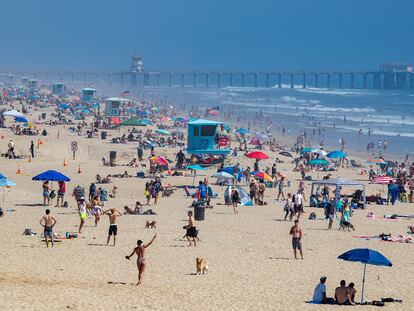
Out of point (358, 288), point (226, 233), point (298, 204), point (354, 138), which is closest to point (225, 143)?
point (298, 204)

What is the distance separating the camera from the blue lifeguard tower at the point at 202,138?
3084 cm

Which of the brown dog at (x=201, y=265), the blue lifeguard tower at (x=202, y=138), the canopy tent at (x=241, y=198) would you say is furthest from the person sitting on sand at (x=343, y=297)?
the blue lifeguard tower at (x=202, y=138)

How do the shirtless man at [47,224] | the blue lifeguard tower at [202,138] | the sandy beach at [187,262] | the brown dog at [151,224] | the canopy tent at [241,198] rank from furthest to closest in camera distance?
the blue lifeguard tower at [202,138] → the canopy tent at [241,198] → the brown dog at [151,224] → the shirtless man at [47,224] → the sandy beach at [187,262]

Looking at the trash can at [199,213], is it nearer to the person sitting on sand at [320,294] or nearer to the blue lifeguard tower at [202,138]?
the person sitting on sand at [320,294]

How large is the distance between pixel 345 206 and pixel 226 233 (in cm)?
310

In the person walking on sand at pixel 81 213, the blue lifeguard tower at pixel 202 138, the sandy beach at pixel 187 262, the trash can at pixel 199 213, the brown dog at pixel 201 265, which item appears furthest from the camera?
the blue lifeguard tower at pixel 202 138

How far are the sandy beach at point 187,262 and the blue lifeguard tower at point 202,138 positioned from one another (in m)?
6.62

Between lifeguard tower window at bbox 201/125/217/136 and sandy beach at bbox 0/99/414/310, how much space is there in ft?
22.2

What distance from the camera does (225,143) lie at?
103 feet

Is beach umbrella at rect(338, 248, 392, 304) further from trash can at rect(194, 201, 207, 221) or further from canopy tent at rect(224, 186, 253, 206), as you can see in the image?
canopy tent at rect(224, 186, 253, 206)

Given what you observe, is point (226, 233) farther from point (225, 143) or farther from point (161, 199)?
point (225, 143)

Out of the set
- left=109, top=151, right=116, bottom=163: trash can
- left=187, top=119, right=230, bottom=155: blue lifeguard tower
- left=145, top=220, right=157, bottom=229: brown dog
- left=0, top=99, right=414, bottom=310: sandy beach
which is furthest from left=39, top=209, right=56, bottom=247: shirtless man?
left=109, top=151, right=116, bottom=163: trash can

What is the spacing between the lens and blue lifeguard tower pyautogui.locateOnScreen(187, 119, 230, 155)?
101 feet

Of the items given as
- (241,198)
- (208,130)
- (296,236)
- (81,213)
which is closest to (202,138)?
(208,130)
